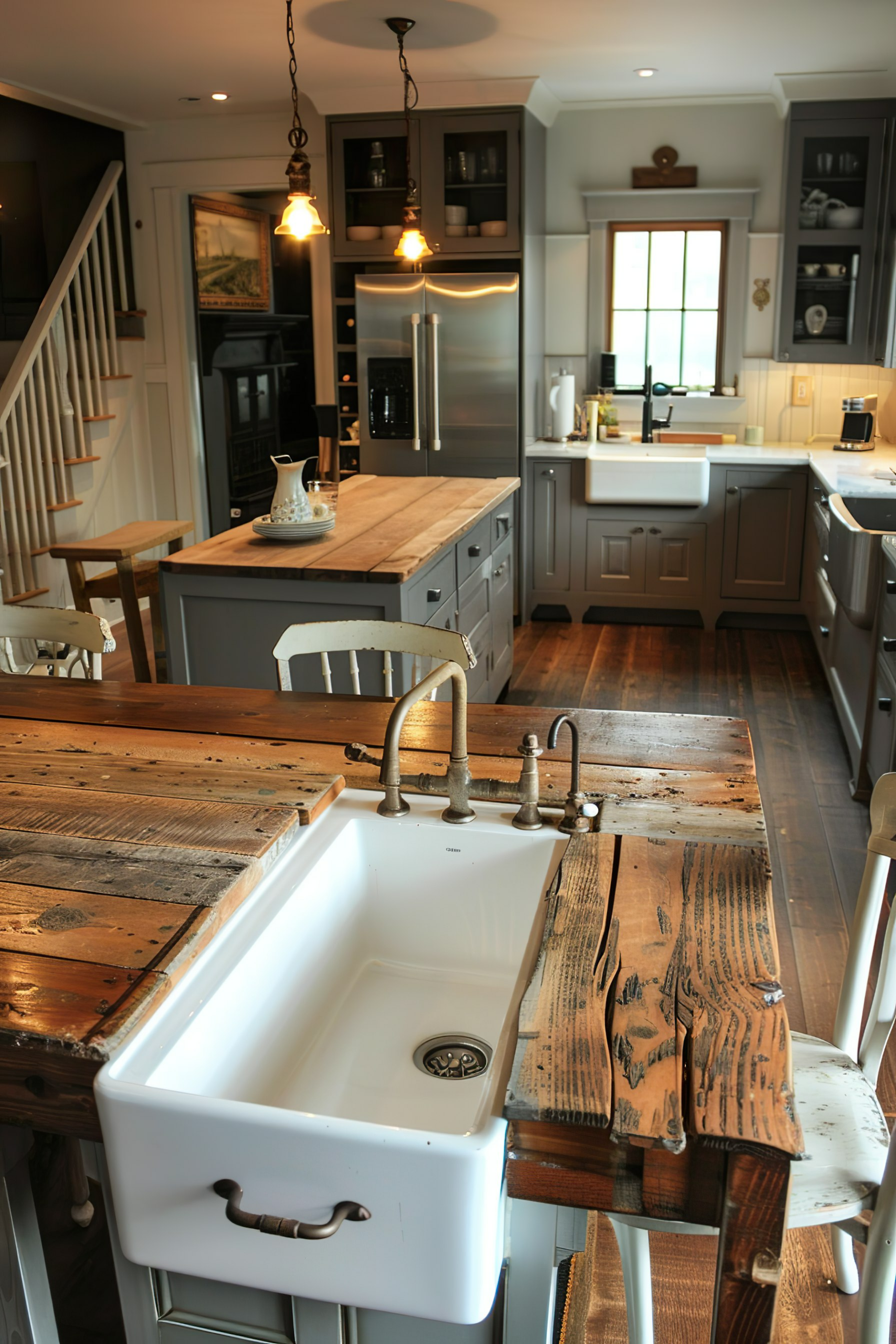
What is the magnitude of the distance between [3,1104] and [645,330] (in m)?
5.93

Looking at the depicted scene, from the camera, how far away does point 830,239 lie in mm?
5574

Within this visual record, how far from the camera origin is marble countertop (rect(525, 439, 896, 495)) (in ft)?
15.0

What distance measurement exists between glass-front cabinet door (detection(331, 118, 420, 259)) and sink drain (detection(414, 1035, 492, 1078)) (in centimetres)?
502

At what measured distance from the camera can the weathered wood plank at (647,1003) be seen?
997mm

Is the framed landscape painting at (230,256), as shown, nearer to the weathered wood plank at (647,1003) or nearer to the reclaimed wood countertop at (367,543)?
the reclaimed wood countertop at (367,543)

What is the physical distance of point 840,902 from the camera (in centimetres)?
313

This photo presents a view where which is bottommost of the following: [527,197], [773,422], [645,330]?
[773,422]

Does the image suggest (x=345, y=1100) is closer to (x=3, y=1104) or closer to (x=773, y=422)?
(x=3, y=1104)

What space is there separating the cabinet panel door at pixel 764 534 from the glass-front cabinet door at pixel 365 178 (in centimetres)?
220

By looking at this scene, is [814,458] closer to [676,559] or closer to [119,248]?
[676,559]

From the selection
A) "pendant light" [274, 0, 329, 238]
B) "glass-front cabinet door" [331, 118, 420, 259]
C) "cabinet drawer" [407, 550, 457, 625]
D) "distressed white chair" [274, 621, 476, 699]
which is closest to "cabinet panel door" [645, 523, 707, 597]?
"glass-front cabinet door" [331, 118, 420, 259]

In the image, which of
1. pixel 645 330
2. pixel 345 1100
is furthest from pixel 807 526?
pixel 345 1100

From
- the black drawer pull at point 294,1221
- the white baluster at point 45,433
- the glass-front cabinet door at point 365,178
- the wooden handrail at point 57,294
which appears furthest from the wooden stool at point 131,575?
the black drawer pull at point 294,1221

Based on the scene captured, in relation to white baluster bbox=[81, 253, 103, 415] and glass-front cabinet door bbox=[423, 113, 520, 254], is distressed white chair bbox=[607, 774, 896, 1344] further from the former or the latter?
white baluster bbox=[81, 253, 103, 415]
